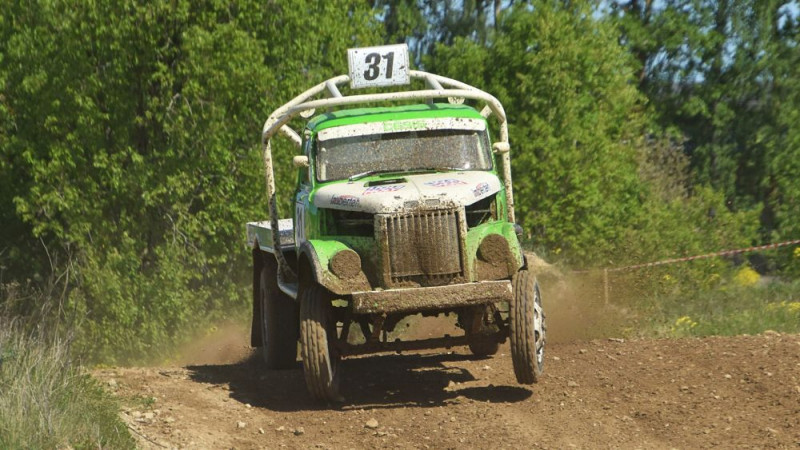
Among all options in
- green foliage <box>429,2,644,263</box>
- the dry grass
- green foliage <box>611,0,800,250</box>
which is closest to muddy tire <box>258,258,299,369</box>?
the dry grass

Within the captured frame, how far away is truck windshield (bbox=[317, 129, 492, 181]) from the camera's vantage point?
37.7 feet

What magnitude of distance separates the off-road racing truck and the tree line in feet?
22.8

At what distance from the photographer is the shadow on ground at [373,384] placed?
10.9 metres

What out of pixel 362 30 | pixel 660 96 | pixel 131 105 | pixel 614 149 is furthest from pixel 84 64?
pixel 660 96

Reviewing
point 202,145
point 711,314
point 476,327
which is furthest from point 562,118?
point 476,327

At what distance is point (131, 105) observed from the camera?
76.4ft

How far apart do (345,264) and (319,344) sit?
2.19 ft

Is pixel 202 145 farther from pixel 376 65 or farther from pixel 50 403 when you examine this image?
pixel 50 403

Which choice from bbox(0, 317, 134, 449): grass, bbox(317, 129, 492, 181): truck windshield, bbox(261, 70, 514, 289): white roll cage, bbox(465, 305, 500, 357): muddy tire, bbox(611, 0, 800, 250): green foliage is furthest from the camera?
bbox(611, 0, 800, 250): green foliage

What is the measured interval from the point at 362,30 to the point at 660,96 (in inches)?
803

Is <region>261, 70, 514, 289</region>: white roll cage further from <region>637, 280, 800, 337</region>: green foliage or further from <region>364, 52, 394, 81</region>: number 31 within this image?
<region>637, 280, 800, 337</region>: green foliage

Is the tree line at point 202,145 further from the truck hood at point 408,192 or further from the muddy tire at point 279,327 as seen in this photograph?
the truck hood at point 408,192

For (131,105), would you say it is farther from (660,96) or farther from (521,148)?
(660,96)

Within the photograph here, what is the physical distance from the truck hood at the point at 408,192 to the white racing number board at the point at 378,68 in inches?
51.7
